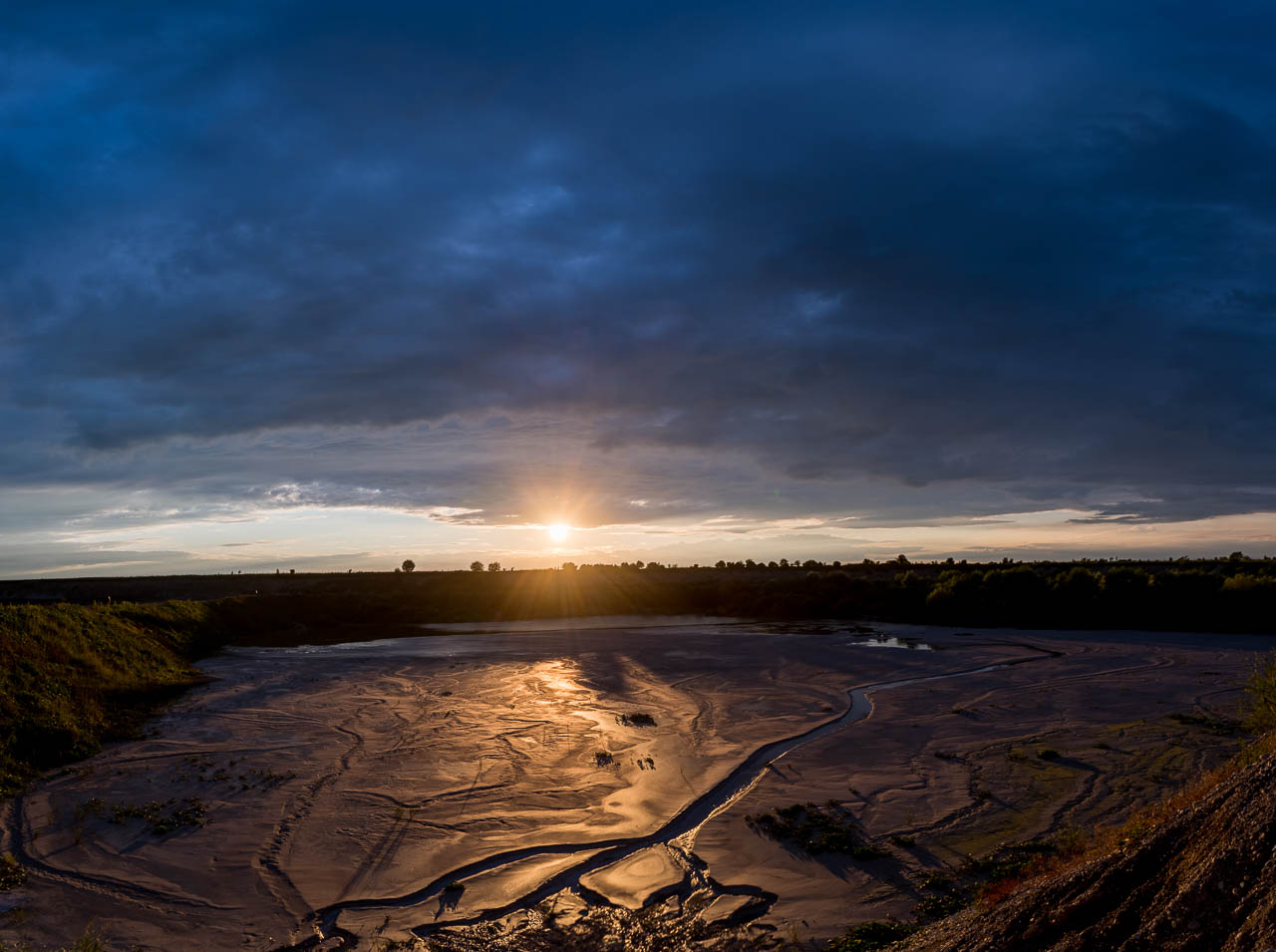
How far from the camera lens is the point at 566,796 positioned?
1302cm

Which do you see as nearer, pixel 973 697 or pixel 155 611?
pixel 973 697

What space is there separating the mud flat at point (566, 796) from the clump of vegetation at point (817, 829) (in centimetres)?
21

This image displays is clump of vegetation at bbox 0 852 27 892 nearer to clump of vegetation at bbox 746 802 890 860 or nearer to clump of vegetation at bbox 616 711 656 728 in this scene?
clump of vegetation at bbox 746 802 890 860

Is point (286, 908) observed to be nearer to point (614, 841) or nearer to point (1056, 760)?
point (614, 841)

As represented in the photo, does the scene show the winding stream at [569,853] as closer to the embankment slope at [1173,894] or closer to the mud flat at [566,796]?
the mud flat at [566,796]

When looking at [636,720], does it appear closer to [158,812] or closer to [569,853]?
[569,853]

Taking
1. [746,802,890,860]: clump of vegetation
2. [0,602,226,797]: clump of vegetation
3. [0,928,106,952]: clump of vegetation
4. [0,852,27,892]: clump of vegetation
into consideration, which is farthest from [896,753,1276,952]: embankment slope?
[0,602,226,797]: clump of vegetation

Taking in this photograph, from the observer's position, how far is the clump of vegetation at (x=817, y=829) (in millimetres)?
10336

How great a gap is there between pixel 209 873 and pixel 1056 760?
14571 millimetres

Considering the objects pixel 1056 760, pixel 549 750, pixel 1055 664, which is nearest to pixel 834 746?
pixel 1056 760

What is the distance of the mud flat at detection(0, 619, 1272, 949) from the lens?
8961 mm

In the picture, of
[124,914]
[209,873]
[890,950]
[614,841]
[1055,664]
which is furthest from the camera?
[1055,664]

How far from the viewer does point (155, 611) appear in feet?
107

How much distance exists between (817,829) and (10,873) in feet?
37.0
